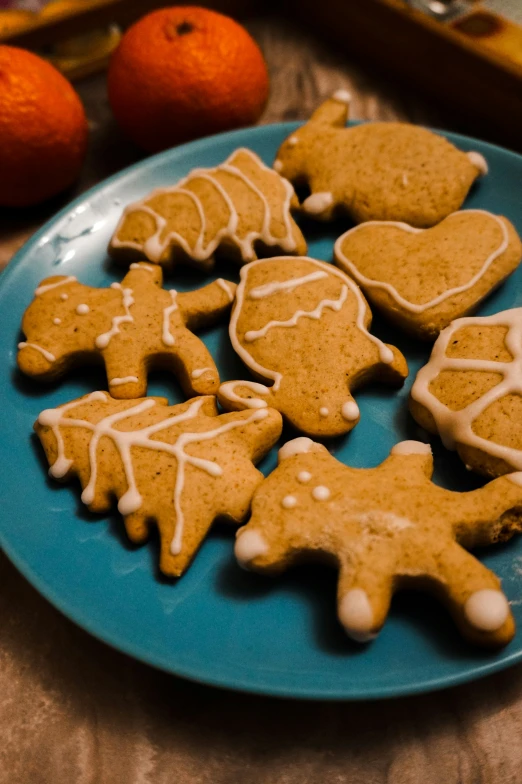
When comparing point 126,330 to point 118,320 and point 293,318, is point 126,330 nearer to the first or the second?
point 118,320

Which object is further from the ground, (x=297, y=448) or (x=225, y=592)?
(x=297, y=448)

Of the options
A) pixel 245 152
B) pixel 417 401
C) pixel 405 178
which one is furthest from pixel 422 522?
pixel 245 152

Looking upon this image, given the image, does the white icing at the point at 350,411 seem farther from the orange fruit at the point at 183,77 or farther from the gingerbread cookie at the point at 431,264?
the orange fruit at the point at 183,77

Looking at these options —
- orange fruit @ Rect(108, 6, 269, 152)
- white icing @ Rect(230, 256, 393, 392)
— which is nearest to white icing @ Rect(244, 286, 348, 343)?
white icing @ Rect(230, 256, 393, 392)

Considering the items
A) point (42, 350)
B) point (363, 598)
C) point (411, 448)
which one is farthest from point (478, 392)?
point (42, 350)

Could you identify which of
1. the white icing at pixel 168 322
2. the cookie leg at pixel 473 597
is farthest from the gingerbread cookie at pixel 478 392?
the white icing at pixel 168 322

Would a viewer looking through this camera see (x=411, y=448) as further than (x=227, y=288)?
No
